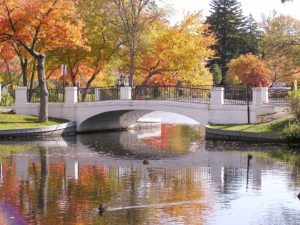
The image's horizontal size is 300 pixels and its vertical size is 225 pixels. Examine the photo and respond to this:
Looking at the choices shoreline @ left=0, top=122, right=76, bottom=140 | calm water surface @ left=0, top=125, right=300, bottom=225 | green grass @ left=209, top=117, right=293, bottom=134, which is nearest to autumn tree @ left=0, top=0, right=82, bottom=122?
shoreline @ left=0, top=122, right=76, bottom=140

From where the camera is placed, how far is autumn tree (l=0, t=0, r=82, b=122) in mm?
40406

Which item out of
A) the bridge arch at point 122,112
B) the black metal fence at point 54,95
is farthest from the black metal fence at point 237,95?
the black metal fence at point 54,95

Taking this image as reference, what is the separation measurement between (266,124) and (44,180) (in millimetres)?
16030

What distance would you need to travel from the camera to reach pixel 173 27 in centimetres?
4866

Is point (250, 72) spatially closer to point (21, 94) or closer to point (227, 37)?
point (227, 37)

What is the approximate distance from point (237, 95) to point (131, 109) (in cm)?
677

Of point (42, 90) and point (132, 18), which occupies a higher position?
point (132, 18)

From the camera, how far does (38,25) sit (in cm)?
4088

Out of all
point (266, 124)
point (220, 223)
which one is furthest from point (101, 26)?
point (220, 223)

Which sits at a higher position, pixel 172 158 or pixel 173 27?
pixel 173 27

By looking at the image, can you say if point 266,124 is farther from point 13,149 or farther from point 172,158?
point 13,149

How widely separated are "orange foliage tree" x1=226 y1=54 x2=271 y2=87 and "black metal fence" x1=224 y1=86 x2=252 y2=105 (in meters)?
23.2

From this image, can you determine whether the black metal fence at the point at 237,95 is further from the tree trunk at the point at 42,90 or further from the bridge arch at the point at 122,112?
the tree trunk at the point at 42,90

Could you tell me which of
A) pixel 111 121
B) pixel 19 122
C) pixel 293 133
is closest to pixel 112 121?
pixel 111 121
